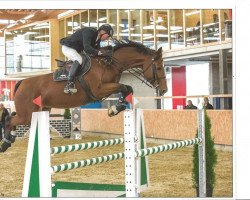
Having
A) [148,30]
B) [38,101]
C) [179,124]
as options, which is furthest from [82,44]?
[179,124]

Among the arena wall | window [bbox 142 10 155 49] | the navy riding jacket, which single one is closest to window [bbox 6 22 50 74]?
window [bbox 142 10 155 49]

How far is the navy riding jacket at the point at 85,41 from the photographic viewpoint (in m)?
Result: 3.72

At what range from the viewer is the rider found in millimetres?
3715

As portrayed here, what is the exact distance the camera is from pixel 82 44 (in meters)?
3.96

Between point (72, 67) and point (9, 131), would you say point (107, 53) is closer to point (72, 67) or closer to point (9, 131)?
point (72, 67)

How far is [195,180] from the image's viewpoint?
4195 millimetres

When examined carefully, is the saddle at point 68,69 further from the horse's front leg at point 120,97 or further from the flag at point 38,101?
the horse's front leg at point 120,97

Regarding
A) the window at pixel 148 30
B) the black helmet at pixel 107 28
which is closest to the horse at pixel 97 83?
the black helmet at pixel 107 28

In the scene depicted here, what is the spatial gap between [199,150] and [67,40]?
147cm

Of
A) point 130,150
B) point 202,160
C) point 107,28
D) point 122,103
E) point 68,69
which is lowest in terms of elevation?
point 202,160

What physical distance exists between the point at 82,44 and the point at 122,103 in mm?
675

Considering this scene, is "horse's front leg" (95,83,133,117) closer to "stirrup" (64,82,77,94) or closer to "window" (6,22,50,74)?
"stirrup" (64,82,77,94)
